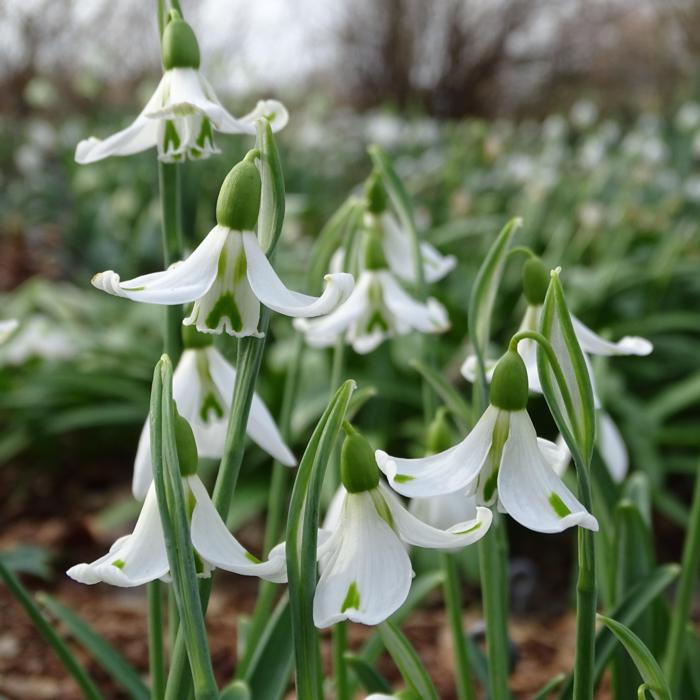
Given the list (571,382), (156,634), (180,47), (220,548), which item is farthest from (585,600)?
(180,47)

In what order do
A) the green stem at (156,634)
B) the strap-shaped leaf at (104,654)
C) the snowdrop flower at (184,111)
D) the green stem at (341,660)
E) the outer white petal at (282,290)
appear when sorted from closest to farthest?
the outer white petal at (282,290), the snowdrop flower at (184,111), the green stem at (156,634), the green stem at (341,660), the strap-shaped leaf at (104,654)

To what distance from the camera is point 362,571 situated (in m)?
0.71

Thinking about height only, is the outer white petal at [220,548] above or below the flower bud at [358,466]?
below

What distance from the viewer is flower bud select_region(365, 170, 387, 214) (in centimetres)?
129

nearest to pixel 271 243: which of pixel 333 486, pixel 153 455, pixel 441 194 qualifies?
pixel 153 455

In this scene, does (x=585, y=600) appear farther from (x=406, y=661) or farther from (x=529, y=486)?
(x=406, y=661)

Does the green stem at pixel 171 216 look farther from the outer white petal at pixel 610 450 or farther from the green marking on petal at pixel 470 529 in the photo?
the outer white petal at pixel 610 450

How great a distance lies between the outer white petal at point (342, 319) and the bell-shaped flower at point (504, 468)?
1.57 feet

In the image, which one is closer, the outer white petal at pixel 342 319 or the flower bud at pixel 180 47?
the flower bud at pixel 180 47

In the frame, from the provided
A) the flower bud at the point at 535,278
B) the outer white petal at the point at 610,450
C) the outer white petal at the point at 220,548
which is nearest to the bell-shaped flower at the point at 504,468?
the outer white petal at the point at 220,548

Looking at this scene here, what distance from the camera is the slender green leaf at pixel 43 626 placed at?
38.7 inches

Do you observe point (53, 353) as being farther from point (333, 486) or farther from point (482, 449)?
point (482, 449)

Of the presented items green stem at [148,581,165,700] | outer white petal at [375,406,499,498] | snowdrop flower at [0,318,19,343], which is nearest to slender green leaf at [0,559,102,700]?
green stem at [148,581,165,700]

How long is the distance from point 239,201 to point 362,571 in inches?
11.4
